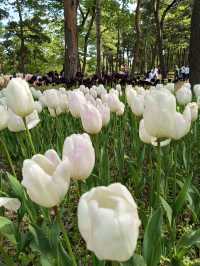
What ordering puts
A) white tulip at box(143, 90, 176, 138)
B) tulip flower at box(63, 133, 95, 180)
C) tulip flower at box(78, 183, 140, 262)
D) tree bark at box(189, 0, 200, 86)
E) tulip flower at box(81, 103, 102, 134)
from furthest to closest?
tree bark at box(189, 0, 200, 86) < tulip flower at box(81, 103, 102, 134) < white tulip at box(143, 90, 176, 138) < tulip flower at box(63, 133, 95, 180) < tulip flower at box(78, 183, 140, 262)

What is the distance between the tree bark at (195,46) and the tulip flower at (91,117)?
570cm

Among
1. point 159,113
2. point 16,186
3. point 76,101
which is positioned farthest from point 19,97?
point 159,113

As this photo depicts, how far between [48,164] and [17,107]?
2.60 feet

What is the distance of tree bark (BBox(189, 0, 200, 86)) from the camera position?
707cm

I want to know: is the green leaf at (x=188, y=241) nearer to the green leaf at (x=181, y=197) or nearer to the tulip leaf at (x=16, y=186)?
the green leaf at (x=181, y=197)

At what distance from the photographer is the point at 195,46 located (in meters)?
7.29

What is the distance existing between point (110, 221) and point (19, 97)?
124 centimetres

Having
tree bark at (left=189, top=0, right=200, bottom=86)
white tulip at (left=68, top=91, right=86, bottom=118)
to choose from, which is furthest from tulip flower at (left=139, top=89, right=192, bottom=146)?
tree bark at (left=189, top=0, right=200, bottom=86)

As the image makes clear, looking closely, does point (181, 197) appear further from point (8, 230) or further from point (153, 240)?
point (8, 230)

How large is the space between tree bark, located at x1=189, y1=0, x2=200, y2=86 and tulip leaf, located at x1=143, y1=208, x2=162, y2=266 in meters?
6.26

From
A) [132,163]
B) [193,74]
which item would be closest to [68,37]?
[193,74]

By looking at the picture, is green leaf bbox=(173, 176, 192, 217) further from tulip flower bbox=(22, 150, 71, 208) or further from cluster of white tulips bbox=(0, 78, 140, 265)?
tulip flower bbox=(22, 150, 71, 208)

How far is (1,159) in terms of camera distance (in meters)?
4.95

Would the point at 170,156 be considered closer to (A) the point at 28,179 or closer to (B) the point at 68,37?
(A) the point at 28,179
